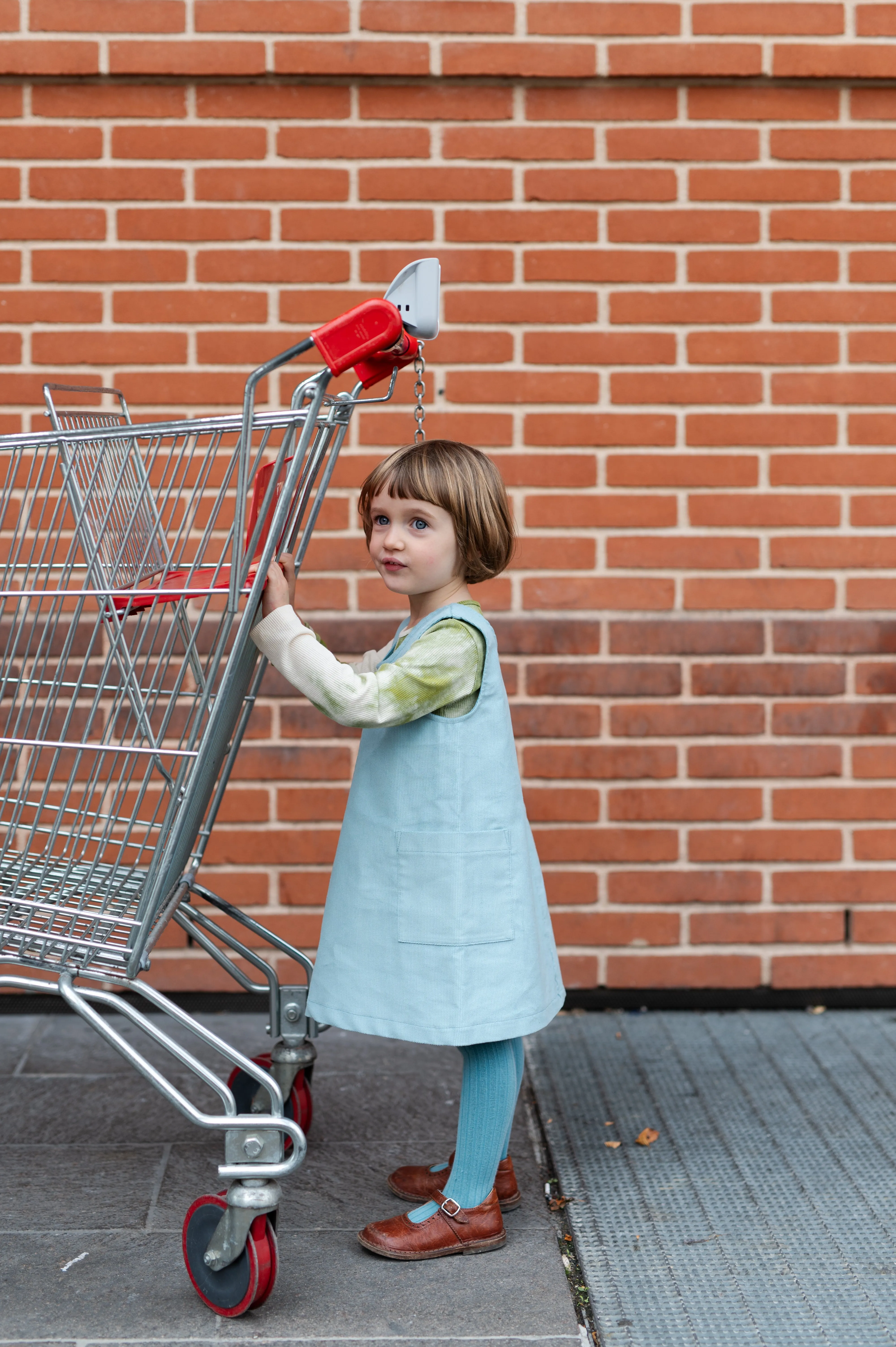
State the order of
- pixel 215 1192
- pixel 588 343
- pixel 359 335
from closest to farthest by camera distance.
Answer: pixel 359 335, pixel 215 1192, pixel 588 343

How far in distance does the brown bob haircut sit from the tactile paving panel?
1257 mm

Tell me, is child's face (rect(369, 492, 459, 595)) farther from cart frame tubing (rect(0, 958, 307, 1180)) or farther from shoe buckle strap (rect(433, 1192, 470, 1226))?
shoe buckle strap (rect(433, 1192, 470, 1226))

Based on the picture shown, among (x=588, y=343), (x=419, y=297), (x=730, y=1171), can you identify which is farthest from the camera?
(x=588, y=343)

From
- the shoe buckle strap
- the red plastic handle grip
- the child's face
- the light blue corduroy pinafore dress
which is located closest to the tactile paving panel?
the shoe buckle strap

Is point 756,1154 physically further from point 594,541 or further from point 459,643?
point 594,541

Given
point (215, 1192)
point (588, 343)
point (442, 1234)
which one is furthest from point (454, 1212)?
point (588, 343)

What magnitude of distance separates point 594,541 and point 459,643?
1.28m

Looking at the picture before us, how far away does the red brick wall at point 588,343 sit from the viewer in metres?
3.29

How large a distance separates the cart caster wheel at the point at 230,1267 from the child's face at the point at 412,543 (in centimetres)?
106

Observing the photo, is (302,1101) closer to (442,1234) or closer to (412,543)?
(442,1234)

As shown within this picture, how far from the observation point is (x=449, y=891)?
7.13 feet

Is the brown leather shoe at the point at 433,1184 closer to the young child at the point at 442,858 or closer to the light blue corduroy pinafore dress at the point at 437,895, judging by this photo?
the young child at the point at 442,858

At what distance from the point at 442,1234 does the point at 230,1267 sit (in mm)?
390

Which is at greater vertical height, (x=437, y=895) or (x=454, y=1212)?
(x=437, y=895)
